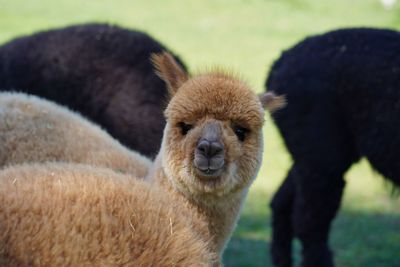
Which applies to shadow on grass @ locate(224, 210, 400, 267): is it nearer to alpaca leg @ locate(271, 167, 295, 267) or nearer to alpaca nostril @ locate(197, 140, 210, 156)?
alpaca leg @ locate(271, 167, 295, 267)

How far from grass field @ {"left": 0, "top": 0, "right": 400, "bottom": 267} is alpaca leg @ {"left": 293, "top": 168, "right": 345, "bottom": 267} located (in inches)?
60.5

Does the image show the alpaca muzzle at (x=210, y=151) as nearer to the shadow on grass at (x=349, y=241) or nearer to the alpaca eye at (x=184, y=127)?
the alpaca eye at (x=184, y=127)

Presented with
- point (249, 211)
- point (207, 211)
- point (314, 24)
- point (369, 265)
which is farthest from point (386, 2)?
point (207, 211)

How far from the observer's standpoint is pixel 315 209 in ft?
19.5

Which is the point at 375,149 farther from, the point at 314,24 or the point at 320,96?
the point at 314,24

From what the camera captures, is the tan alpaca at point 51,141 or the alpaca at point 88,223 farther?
the tan alpaca at point 51,141

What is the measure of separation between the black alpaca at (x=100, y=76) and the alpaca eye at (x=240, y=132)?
217 cm

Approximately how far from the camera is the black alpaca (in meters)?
5.56

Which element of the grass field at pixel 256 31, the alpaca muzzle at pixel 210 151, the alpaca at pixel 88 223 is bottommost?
the alpaca at pixel 88 223

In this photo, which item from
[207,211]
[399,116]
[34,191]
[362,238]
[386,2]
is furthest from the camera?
[386,2]

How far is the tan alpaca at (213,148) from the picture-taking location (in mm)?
3178

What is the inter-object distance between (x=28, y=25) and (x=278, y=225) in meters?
9.96

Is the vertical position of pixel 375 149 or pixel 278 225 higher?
pixel 375 149

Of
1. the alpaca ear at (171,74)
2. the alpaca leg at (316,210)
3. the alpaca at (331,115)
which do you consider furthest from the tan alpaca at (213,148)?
the alpaca leg at (316,210)
